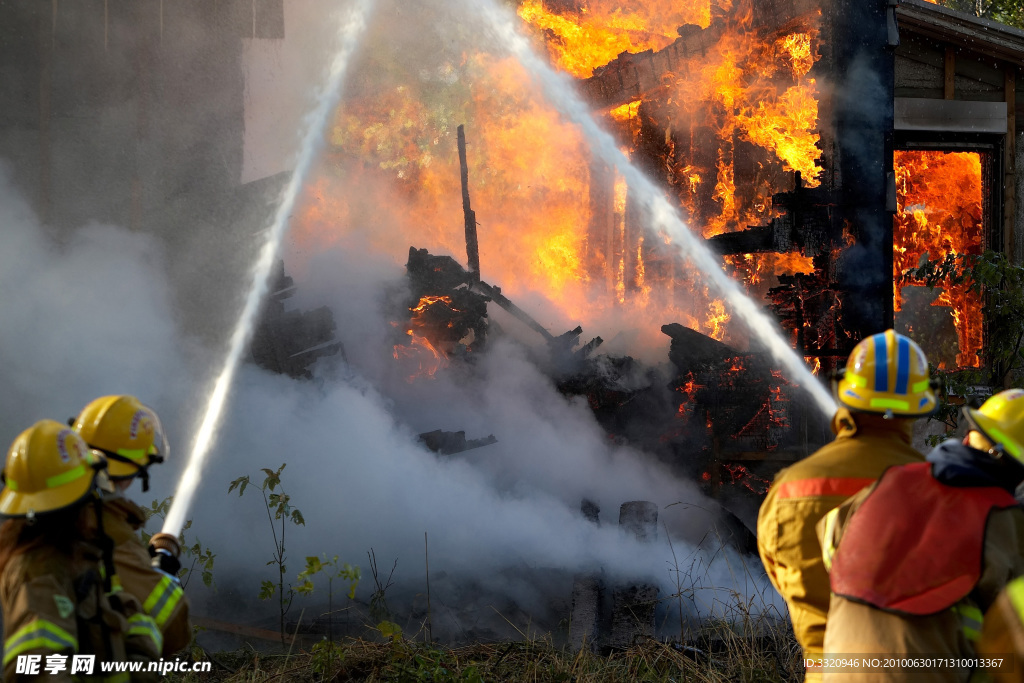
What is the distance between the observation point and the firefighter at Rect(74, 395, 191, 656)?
2535mm

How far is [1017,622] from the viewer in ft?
5.79

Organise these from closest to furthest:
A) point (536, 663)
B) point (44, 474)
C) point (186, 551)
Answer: point (44, 474) < point (536, 663) < point (186, 551)

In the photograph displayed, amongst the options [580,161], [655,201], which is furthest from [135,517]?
[580,161]

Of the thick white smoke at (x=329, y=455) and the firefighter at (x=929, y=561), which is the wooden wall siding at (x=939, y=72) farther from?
the firefighter at (x=929, y=561)

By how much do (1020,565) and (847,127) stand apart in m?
5.06

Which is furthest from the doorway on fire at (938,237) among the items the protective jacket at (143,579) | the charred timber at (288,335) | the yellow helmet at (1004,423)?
the protective jacket at (143,579)

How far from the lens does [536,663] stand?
4422 mm

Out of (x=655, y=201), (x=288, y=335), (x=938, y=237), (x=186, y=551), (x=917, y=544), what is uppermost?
(x=655, y=201)

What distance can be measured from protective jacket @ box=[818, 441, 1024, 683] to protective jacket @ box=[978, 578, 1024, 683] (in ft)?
0.17

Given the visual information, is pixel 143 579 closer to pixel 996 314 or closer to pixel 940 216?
pixel 996 314

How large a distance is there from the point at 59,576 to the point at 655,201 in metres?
8.36

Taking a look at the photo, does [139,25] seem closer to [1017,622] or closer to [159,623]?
[159,623]

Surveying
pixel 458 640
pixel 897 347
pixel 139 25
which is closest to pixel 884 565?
pixel 897 347

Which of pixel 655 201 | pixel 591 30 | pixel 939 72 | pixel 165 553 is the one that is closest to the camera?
pixel 165 553
